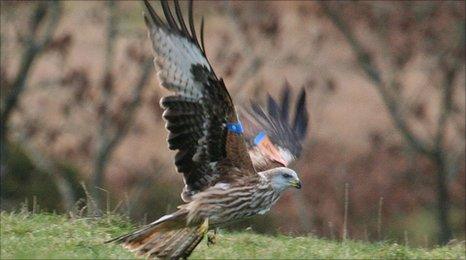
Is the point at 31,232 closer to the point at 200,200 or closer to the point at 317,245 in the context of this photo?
the point at 200,200

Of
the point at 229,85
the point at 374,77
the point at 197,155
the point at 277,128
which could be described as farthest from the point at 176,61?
the point at 229,85

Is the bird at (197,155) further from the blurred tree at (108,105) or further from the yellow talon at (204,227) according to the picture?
the blurred tree at (108,105)

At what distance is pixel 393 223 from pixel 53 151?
7855mm

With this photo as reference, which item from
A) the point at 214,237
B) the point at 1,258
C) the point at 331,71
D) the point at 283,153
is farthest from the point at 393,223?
the point at 1,258

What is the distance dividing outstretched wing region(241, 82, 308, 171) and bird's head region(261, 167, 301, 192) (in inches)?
53.6

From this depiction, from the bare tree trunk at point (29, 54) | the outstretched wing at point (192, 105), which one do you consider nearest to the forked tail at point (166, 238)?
the outstretched wing at point (192, 105)

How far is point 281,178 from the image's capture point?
10055mm

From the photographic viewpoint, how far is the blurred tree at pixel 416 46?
2103 centimetres

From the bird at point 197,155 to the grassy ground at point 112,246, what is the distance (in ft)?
0.71

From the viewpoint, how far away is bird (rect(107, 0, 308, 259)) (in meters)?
9.48

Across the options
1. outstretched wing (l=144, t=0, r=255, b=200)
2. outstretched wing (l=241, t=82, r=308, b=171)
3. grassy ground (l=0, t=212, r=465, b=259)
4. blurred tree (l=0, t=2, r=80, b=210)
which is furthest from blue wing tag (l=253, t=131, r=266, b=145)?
blurred tree (l=0, t=2, r=80, b=210)

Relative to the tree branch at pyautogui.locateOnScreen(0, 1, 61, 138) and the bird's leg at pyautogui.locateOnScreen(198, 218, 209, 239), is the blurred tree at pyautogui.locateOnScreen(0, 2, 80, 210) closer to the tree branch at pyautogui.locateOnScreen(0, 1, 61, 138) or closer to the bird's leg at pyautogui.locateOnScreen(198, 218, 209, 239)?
the tree branch at pyautogui.locateOnScreen(0, 1, 61, 138)

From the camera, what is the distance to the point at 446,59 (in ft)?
70.3

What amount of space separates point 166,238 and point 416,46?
13104mm
